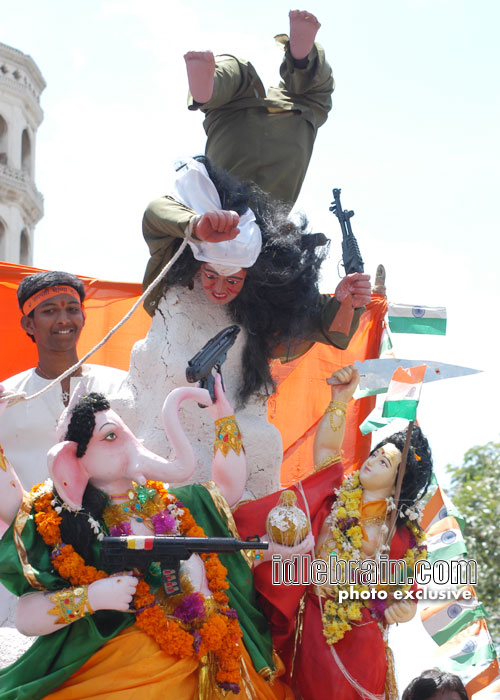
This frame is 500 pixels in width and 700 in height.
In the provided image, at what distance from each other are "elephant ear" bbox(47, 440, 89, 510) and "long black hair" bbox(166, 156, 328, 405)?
→ 129 cm

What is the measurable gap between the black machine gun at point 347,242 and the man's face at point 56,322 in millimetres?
1453

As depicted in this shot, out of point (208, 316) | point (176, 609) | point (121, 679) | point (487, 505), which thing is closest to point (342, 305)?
point (208, 316)

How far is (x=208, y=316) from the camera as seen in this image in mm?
5152

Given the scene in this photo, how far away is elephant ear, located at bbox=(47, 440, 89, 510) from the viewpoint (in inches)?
154

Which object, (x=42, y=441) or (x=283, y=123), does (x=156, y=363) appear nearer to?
(x=42, y=441)

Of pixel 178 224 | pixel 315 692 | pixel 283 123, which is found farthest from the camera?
pixel 283 123

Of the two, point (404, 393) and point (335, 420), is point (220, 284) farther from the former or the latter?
point (404, 393)

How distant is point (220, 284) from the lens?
4965 millimetres

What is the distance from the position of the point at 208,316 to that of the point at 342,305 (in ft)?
2.27

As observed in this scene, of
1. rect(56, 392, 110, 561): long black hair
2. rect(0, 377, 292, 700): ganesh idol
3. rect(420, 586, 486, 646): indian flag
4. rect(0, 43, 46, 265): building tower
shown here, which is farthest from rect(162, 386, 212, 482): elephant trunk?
rect(0, 43, 46, 265): building tower

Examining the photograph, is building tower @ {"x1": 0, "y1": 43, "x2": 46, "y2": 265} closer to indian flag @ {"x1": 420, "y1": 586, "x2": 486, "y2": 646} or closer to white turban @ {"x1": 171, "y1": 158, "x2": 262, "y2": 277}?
white turban @ {"x1": 171, "y1": 158, "x2": 262, "y2": 277}

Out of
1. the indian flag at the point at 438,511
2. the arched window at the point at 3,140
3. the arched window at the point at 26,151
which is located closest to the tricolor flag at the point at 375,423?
the indian flag at the point at 438,511

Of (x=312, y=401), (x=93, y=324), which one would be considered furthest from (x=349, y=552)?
(x=93, y=324)

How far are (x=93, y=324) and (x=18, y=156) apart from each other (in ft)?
40.7
